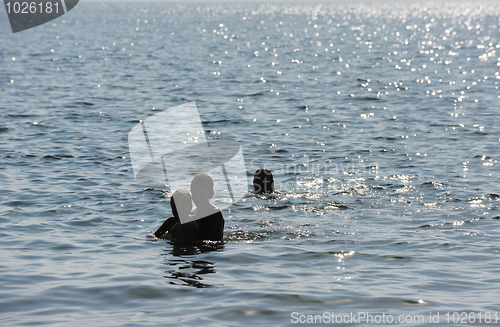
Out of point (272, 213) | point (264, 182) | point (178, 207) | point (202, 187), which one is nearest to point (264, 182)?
point (264, 182)

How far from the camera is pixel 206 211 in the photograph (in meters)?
12.4

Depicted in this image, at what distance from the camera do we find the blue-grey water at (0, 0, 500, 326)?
32.9 ft

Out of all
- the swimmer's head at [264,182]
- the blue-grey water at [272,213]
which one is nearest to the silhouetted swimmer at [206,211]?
the blue-grey water at [272,213]

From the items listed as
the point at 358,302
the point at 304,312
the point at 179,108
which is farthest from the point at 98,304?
the point at 179,108

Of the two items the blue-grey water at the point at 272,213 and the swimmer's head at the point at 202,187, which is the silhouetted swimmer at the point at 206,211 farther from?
the blue-grey water at the point at 272,213

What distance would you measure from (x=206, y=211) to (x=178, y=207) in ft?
1.89

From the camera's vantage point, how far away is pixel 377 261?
11898 millimetres

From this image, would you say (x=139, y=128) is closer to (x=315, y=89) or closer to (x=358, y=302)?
(x=315, y=89)

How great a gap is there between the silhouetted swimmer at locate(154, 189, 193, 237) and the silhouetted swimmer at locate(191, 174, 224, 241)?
0.55 ft

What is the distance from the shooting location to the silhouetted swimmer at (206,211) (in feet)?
40.0

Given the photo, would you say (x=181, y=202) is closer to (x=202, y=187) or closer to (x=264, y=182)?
(x=202, y=187)

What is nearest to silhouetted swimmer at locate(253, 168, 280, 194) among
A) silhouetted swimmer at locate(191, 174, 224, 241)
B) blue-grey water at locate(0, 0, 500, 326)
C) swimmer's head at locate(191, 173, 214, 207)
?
blue-grey water at locate(0, 0, 500, 326)

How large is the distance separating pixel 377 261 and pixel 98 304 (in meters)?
4.99

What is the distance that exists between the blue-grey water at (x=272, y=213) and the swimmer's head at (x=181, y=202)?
74cm
